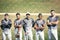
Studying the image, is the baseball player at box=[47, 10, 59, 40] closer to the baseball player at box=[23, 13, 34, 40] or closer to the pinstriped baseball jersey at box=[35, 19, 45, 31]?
the pinstriped baseball jersey at box=[35, 19, 45, 31]

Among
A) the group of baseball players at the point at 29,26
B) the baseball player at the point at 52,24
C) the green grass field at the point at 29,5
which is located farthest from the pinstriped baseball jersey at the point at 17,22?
the baseball player at the point at 52,24

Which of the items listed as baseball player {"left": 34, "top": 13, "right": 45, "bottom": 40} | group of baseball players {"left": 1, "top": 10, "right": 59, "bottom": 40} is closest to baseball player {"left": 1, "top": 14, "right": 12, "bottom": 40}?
group of baseball players {"left": 1, "top": 10, "right": 59, "bottom": 40}

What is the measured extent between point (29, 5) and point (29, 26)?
0.26 meters

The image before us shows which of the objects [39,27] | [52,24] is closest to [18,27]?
[39,27]

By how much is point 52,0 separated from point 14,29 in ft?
1.89

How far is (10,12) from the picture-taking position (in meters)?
2.51

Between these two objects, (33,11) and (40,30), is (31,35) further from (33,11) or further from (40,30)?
(33,11)

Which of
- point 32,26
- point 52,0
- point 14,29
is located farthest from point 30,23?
point 52,0

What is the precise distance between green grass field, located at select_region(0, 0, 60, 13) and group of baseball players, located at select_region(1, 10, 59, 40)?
6 centimetres

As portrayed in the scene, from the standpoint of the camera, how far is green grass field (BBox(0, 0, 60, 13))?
2.46 m

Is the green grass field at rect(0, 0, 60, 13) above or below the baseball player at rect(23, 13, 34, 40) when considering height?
above

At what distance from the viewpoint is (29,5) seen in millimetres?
2496

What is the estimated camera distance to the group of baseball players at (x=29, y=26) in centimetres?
243

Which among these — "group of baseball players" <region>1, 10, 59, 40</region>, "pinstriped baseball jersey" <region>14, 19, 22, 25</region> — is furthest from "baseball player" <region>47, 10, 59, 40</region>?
"pinstriped baseball jersey" <region>14, 19, 22, 25</region>
